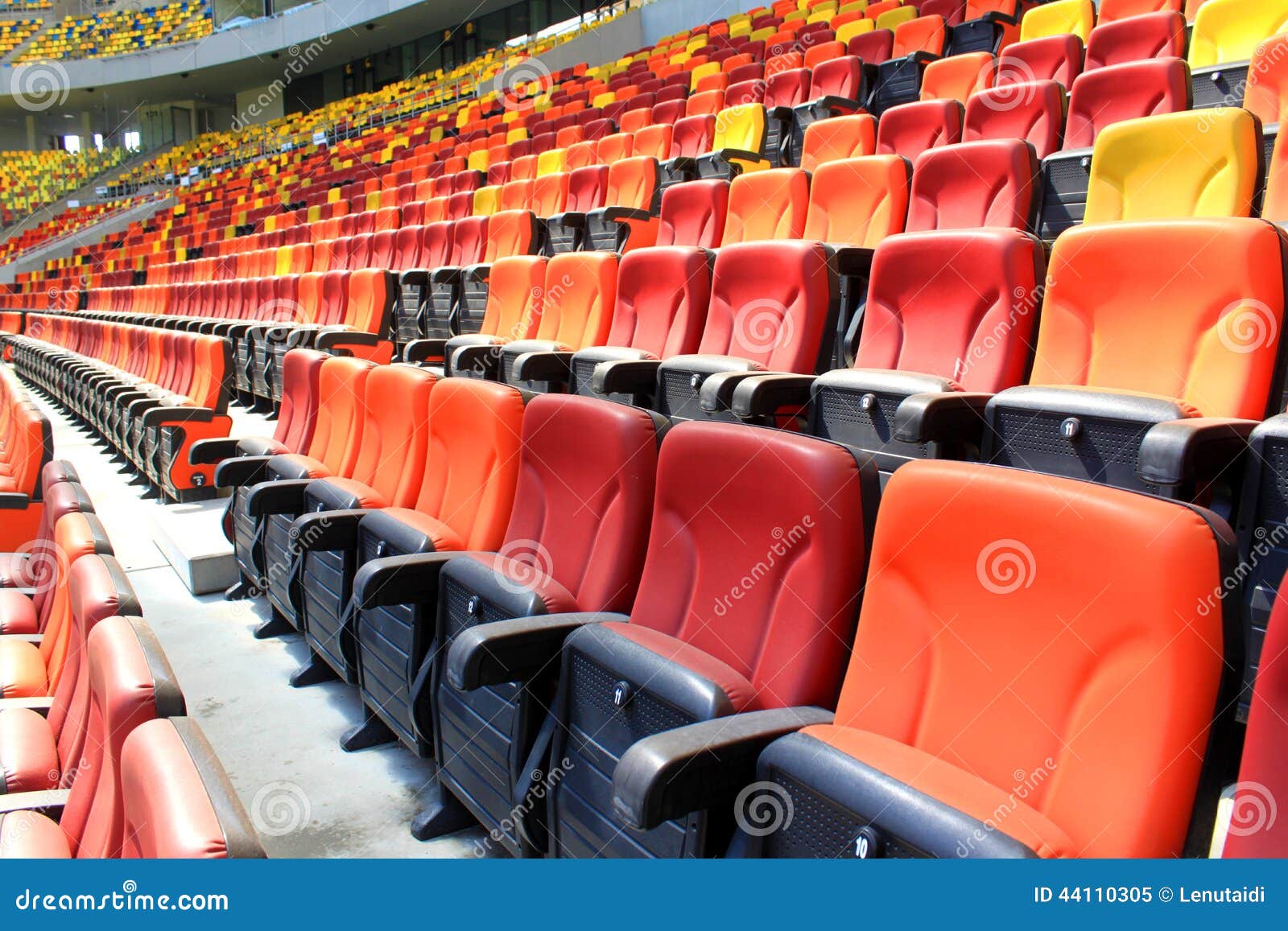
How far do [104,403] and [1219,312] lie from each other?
1.85m

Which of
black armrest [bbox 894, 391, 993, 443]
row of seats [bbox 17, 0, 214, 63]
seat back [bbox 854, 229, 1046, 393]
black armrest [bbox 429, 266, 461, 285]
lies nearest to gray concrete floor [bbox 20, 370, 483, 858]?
black armrest [bbox 894, 391, 993, 443]

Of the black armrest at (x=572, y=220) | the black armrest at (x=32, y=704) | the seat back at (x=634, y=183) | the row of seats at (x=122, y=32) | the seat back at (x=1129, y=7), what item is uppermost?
the row of seats at (x=122, y=32)

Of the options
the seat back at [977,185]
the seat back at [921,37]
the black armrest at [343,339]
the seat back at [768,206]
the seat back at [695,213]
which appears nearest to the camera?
the seat back at [977,185]

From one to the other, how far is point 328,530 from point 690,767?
46 cm

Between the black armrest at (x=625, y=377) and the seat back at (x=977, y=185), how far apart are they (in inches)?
13.3

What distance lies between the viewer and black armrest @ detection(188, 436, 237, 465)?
1.13 meters

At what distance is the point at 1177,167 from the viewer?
2.52 ft

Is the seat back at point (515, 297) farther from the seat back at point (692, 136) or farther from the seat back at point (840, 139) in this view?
the seat back at point (692, 136)

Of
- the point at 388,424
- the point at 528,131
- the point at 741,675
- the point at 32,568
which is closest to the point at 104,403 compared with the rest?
the point at 32,568

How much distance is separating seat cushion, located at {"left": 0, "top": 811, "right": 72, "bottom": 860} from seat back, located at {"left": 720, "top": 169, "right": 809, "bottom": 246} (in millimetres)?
880

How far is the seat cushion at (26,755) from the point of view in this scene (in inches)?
19.2

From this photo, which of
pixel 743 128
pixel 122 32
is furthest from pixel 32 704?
pixel 122 32

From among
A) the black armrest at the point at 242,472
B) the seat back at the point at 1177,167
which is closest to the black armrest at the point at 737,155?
the seat back at the point at 1177,167
